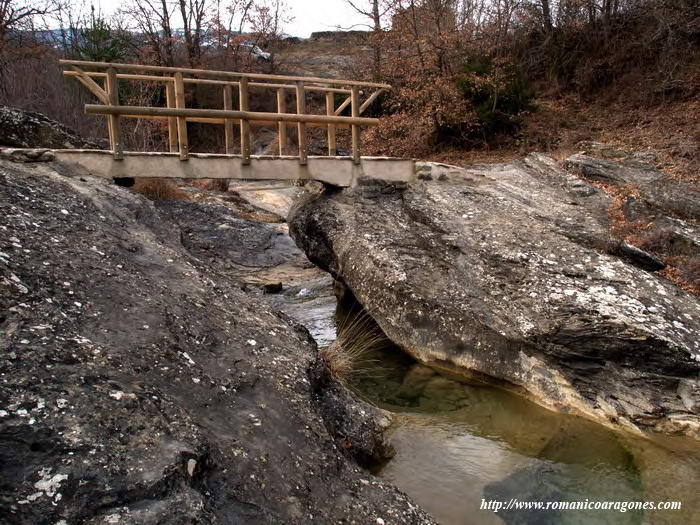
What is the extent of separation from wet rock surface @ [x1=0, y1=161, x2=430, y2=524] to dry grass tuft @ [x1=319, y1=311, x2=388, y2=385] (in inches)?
36.8

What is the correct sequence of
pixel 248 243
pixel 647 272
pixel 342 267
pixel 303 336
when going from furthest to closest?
1. pixel 248 243
2. pixel 342 267
3. pixel 647 272
4. pixel 303 336

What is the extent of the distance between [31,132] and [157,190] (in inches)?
146

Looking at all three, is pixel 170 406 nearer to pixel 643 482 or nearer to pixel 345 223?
pixel 643 482

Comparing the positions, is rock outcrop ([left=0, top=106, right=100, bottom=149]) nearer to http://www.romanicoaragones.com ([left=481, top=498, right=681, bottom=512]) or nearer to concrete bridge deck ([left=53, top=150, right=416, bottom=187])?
concrete bridge deck ([left=53, top=150, right=416, bottom=187])

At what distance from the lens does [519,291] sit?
22.4 feet

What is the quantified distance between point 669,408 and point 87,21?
28167 mm

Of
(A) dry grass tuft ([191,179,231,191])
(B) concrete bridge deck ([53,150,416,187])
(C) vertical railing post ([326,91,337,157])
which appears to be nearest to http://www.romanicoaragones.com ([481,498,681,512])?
(B) concrete bridge deck ([53,150,416,187])

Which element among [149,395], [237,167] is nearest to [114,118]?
[237,167]

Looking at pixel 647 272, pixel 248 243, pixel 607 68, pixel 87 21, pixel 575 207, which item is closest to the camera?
pixel 647 272

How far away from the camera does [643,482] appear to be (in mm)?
4969

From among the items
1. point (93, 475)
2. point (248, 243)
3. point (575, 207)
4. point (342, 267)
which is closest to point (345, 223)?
point (342, 267)

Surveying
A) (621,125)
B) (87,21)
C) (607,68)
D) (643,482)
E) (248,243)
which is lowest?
(643,482)

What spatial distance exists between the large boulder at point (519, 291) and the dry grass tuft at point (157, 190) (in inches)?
209

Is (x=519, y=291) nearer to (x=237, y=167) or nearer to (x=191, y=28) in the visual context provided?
(x=237, y=167)
